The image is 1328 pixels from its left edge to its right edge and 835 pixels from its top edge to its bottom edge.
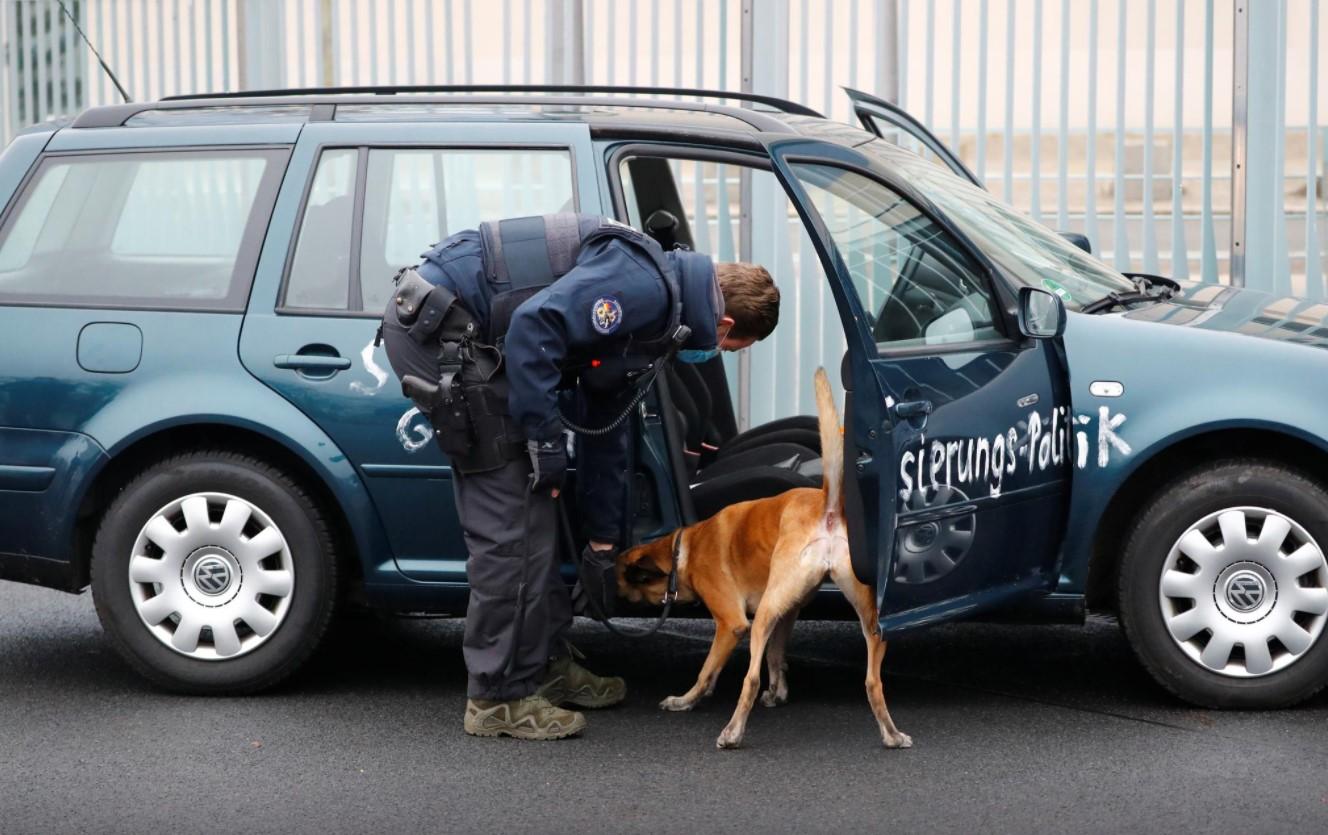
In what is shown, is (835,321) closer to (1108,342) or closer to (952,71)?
(952,71)

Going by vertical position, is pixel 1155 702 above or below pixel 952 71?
below

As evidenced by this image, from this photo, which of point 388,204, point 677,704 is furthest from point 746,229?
point 677,704

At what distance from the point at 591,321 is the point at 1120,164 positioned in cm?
450

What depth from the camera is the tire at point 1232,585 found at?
454 centimetres

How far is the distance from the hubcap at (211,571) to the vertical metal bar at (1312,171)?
512 cm

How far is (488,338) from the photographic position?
447 cm

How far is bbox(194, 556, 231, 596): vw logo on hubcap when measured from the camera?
15.9 feet

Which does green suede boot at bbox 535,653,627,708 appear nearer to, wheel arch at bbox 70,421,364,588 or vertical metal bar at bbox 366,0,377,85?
wheel arch at bbox 70,421,364,588

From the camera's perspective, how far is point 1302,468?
463 cm

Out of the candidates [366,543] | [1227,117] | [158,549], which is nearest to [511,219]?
[366,543]

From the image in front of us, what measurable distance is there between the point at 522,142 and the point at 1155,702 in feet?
7.84

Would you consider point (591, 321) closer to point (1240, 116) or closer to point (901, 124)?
point (901, 124)

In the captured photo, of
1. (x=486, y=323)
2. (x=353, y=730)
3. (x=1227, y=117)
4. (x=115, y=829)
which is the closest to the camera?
(x=115, y=829)

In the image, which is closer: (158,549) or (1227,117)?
(158,549)
